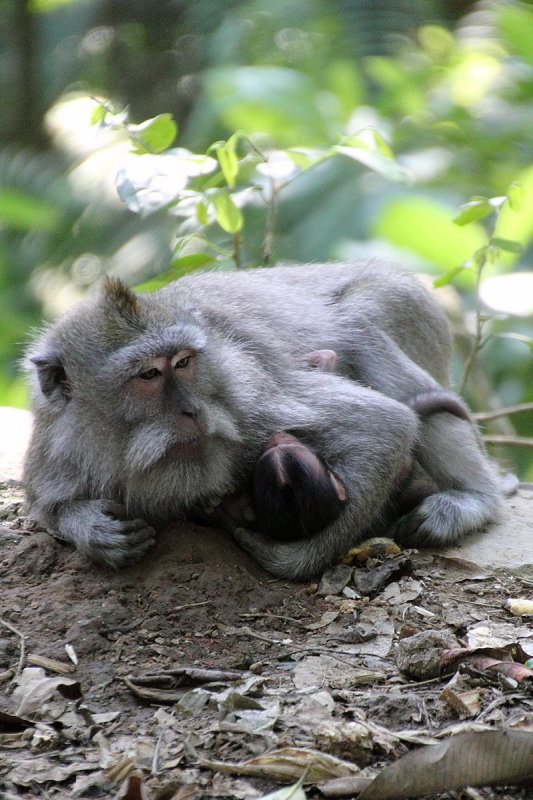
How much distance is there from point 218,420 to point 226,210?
210 cm

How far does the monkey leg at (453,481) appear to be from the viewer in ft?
17.5

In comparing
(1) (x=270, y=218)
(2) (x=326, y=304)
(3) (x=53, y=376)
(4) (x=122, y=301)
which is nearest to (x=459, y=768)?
(4) (x=122, y=301)

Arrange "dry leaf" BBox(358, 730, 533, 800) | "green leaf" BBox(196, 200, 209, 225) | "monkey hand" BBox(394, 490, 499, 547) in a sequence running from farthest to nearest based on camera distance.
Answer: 1. "green leaf" BBox(196, 200, 209, 225)
2. "monkey hand" BBox(394, 490, 499, 547)
3. "dry leaf" BBox(358, 730, 533, 800)

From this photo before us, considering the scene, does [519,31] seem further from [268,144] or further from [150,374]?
[150,374]

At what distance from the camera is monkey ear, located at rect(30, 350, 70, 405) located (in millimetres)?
4820

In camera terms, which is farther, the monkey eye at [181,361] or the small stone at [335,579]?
the small stone at [335,579]

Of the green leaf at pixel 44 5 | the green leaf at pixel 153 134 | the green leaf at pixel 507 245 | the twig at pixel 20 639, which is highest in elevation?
the green leaf at pixel 44 5

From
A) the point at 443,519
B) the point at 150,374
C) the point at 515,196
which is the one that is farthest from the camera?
the point at 515,196

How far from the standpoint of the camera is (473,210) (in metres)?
5.94

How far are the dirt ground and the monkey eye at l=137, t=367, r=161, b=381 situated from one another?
2.91 feet

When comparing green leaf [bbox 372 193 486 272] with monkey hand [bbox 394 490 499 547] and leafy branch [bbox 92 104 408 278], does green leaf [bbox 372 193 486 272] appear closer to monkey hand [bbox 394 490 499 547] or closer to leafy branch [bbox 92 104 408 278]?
leafy branch [bbox 92 104 408 278]

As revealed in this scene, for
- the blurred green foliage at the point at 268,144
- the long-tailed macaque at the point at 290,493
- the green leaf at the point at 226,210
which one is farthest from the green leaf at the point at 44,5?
the long-tailed macaque at the point at 290,493

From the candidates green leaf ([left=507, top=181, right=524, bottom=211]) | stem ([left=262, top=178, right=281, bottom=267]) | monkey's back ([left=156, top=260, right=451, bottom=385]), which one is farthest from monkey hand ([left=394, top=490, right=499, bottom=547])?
stem ([left=262, top=178, right=281, bottom=267])

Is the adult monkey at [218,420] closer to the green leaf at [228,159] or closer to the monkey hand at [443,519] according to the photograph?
the monkey hand at [443,519]
